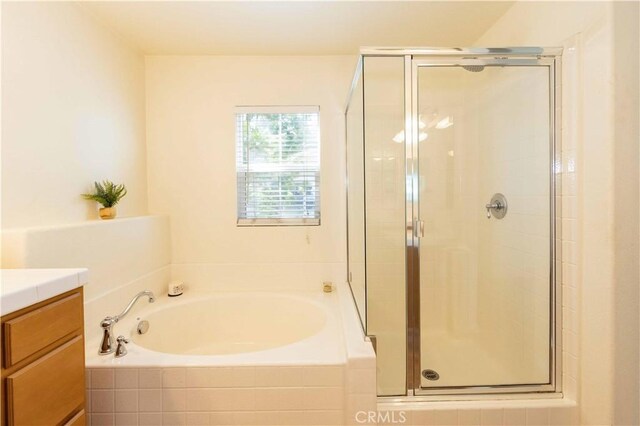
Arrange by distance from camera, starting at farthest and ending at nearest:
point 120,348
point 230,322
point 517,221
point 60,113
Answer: point 230,322 → point 517,221 → point 60,113 → point 120,348

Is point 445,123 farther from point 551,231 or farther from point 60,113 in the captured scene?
point 60,113

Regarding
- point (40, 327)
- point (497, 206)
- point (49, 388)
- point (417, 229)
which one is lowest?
point (49, 388)

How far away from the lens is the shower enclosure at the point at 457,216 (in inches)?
56.0

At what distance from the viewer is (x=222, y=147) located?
7.49 ft

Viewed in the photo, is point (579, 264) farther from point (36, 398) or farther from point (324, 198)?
point (36, 398)

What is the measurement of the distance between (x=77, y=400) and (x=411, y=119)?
1676mm

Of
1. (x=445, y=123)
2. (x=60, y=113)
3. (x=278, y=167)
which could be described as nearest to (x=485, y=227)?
(x=445, y=123)

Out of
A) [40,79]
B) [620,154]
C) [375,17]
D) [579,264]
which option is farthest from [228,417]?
[375,17]

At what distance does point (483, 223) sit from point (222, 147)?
6.36 ft

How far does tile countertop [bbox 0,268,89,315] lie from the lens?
75 centimetres

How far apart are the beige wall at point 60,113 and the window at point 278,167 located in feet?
2.55

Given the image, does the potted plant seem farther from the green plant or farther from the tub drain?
the tub drain

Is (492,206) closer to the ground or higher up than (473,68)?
closer to the ground

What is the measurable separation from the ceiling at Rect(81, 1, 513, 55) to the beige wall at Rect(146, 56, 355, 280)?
132 millimetres
